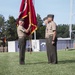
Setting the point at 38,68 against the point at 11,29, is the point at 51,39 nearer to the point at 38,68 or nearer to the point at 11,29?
the point at 38,68

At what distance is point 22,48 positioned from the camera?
12.1 meters

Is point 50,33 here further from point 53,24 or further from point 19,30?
point 19,30

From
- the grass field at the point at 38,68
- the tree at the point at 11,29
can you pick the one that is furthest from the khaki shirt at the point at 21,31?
the tree at the point at 11,29

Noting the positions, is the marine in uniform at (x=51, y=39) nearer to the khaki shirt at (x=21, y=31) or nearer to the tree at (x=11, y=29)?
the khaki shirt at (x=21, y=31)

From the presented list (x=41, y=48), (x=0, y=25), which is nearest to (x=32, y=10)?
(x=41, y=48)

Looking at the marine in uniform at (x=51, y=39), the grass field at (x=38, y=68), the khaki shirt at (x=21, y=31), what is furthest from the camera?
the marine in uniform at (x=51, y=39)

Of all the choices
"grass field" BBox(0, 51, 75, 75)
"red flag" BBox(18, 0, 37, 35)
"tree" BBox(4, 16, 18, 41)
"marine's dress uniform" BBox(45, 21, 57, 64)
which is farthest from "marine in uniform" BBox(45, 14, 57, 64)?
"tree" BBox(4, 16, 18, 41)

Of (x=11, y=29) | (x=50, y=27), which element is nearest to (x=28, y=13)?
(x=50, y=27)

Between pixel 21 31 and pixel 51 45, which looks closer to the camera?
pixel 21 31

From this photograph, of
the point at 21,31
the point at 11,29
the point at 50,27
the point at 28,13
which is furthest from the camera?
the point at 11,29

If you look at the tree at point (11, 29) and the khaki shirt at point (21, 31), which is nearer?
the khaki shirt at point (21, 31)

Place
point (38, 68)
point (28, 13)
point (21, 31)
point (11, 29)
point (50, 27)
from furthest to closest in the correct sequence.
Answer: point (11, 29) → point (28, 13) → point (50, 27) → point (21, 31) → point (38, 68)

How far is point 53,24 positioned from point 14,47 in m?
54.2

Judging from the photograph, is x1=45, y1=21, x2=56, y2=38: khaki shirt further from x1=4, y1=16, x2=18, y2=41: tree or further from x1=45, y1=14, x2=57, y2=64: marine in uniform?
x1=4, y1=16, x2=18, y2=41: tree
